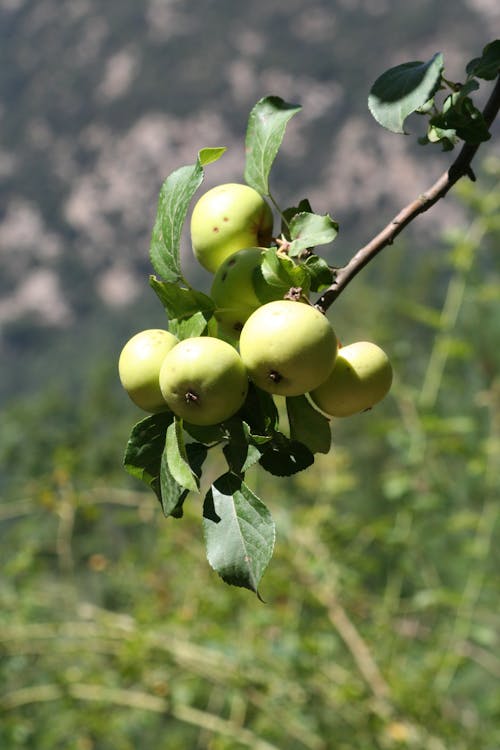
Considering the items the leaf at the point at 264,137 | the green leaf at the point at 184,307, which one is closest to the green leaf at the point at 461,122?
the leaf at the point at 264,137

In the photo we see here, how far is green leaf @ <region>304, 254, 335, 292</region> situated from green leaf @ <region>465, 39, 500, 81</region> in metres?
0.22

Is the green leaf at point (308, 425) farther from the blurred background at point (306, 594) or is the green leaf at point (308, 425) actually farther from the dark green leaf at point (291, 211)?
the blurred background at point (306, 594)

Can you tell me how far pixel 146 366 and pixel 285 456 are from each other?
130 millimetres

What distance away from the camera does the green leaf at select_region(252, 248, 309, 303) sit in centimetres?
61

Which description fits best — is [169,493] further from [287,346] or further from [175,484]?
[287,346]

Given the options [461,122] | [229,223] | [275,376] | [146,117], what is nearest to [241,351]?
[275,376]

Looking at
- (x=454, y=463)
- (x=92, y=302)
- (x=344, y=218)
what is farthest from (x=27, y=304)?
(x=454, y=463)

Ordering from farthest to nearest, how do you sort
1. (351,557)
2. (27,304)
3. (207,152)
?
1. (27,304)
2. (351,557)
3. (207,152)

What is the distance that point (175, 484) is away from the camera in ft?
2.00

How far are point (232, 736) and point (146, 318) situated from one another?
62.0m

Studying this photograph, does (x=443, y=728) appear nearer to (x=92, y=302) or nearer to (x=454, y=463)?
(x=454, y=463)

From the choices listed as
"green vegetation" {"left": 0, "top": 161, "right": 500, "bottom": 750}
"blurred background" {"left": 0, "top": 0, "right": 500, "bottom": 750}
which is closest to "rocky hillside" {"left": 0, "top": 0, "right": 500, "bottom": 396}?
"blurred background" {"left": 0, "top": 0, "right": 500, "bottom": 750}

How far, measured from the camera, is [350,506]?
15.7 metres

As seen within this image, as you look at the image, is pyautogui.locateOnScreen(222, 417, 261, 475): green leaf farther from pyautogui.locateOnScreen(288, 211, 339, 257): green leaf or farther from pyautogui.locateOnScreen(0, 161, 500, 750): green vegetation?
pyautogui.locateOnScreen(0, 161, 500, 750): green vegetation
